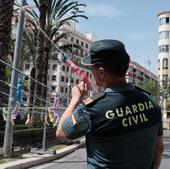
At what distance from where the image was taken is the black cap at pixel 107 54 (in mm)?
3096

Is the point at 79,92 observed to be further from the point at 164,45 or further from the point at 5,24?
the point at 164,45

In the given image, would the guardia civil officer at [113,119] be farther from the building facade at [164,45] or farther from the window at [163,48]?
the window at [163,48]

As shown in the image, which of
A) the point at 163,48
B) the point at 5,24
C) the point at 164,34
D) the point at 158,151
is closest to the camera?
the point at 158,151

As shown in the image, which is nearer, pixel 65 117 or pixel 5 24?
pixel 65 117

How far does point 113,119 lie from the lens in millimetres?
2975

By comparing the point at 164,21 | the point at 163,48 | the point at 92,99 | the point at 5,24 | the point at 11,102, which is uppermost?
the point at 164,21

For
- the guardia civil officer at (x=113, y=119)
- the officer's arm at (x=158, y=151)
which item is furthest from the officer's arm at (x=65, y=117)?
the officer's arm at (x=158, y=151)

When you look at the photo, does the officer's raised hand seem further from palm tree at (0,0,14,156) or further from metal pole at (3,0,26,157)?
palm tree at (0,0,14,156)

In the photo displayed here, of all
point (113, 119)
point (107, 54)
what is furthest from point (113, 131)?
point (107, 54)

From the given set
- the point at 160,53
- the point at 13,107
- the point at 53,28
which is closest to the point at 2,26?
the point at 13,107

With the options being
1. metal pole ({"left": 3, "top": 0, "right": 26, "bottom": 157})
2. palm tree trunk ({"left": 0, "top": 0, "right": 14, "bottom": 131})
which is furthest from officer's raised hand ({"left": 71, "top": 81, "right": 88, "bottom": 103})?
palm tree trunk ({"left": 0, "top": 0, "right": 14, "bottom": 131})

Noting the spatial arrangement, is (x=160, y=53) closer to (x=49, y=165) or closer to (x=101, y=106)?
(x=49, y=165)

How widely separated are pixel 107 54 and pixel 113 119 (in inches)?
15.3

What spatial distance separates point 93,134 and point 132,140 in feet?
0.72
